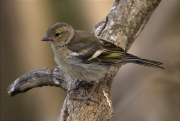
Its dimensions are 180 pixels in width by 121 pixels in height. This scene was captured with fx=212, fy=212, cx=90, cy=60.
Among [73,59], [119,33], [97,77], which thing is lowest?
[97,77]

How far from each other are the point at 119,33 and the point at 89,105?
71.5 inches

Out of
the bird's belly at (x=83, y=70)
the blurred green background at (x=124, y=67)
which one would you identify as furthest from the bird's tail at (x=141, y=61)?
the blurred green background at (x=124, y=67)

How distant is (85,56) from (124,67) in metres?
3.07


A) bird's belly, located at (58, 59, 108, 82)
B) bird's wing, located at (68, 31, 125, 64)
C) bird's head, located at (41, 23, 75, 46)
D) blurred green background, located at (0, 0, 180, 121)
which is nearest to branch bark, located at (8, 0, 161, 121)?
bird's belly, located at (58, 59, 108, 82)

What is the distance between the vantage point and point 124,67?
646 cm

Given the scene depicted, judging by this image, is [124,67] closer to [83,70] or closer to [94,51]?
[94,51]

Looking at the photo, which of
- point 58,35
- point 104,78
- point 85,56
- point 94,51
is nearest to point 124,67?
point 104,78

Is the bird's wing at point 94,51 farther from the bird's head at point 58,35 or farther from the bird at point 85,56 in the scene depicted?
the bird's head at point 58,35

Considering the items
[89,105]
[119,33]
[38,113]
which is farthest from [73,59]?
[38,113]

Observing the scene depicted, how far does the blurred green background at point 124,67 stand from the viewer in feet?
18.6

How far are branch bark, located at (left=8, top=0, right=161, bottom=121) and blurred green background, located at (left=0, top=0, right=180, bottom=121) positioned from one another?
144cm

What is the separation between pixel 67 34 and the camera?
12.4 feet

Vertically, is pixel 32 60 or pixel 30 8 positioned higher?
pixel 30 8

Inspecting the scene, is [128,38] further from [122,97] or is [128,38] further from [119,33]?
[122,97]
